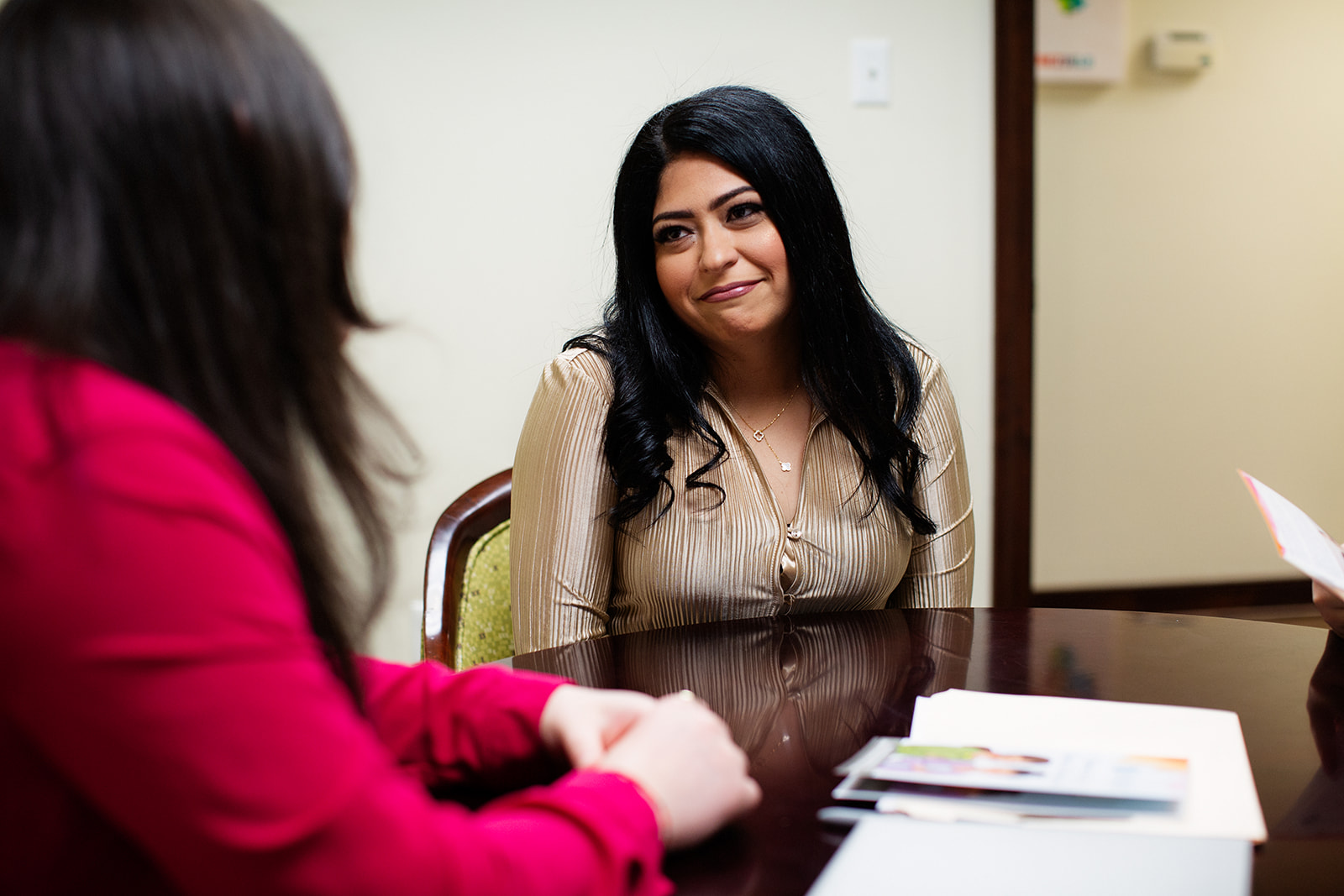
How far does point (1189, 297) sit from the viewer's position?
3398 millimetres

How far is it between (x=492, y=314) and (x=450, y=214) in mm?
229

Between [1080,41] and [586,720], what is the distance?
3085mm

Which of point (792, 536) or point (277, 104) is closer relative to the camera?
point (277, 104)

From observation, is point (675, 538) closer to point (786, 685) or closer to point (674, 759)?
point (786, 685)

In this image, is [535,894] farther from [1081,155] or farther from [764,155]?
[1081,155]

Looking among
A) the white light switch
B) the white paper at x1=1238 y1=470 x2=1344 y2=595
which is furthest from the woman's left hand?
the white light switch

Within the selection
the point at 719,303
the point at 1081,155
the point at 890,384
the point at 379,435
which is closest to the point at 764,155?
the point at 719,303

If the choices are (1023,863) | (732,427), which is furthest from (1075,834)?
(732,427)

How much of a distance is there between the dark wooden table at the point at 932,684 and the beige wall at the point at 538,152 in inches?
51.1

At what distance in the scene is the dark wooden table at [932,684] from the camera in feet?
2.03

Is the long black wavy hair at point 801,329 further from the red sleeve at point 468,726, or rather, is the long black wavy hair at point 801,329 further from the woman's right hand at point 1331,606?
the red sleeve at point 468,726

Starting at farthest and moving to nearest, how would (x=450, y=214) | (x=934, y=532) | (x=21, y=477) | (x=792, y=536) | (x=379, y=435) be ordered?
(x=450, y=214) < (x=934, y=532) < (x=792, y=536) < (x=379, y=435) < (x=21, y=477)

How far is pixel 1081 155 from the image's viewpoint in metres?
3.25

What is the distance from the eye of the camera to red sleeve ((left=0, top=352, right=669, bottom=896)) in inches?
15.9
